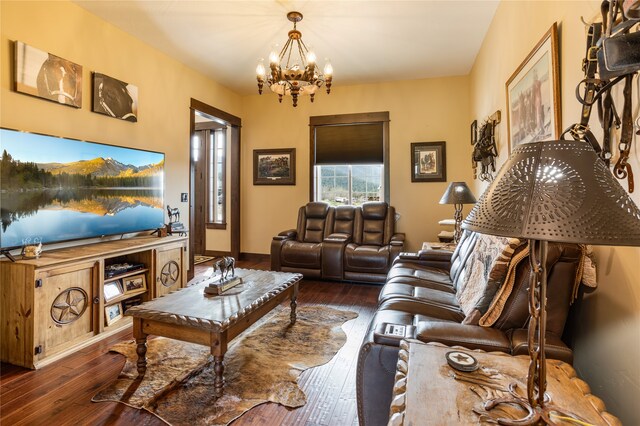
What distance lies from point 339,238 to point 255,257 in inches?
79.3

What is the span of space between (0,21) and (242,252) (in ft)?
14.1

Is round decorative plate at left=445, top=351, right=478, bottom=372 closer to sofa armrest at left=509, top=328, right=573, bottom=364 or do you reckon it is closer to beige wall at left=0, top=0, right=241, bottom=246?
sofa armrest at left=509, top=328, right=573, bottom=364

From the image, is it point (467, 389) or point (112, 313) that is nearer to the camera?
point (467, 389)

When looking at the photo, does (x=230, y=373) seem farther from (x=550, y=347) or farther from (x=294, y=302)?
(x=550, y=347)

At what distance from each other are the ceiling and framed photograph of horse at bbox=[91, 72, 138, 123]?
617mm

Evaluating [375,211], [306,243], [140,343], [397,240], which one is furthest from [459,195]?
[140,343]

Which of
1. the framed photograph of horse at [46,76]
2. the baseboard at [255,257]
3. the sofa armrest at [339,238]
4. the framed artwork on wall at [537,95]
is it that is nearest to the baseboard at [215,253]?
the baseboard at [255,257]

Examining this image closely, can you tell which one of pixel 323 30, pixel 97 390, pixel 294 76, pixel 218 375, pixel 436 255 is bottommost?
pixel 97 390

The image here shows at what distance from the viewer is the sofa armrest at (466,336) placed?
1.38 m

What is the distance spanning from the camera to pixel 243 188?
19.8ft

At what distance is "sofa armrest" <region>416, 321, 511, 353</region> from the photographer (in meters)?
1.38

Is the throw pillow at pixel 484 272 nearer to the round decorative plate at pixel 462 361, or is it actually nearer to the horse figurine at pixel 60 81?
the round decorative plate at pixel 462 361

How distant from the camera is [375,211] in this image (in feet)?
16.1

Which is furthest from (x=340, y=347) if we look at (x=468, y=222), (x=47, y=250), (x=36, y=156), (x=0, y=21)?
(x=0, y=21)
